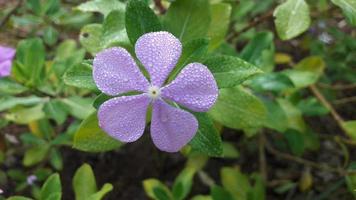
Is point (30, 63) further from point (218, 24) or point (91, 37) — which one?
point (218, 24)

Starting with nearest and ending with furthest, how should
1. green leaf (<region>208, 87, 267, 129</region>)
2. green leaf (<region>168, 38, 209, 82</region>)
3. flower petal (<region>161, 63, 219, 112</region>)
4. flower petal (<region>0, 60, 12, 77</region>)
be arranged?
flower petal (<region>161, 63, 219, 112</region>), green leaf (<region>168, 38, 209, 82</region>), green leaf (<region>208, 87, 267, 129</region>), flower petal (<region>0, 60, 12, 77</region>)

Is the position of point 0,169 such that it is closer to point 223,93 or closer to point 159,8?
point 159,8

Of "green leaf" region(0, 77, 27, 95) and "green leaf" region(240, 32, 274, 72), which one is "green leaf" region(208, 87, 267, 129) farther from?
"green leaf" region(0, 77, 27, 95)

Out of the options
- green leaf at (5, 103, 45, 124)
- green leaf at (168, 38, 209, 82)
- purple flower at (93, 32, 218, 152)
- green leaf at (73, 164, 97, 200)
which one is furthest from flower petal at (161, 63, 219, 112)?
green leaf at (5, 103, 45, 124)

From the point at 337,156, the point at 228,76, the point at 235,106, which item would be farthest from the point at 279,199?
the point at 228,76

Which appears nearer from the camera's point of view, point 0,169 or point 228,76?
point 228,76

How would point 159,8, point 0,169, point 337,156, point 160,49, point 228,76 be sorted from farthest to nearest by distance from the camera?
point 337,156, point 0,169, point 159,8, point 228,76, point 160,49

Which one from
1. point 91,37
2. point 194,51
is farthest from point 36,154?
point 194,51

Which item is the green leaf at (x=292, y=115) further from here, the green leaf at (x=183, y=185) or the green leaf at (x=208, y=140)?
the green leaf at (x=208, y=140)
